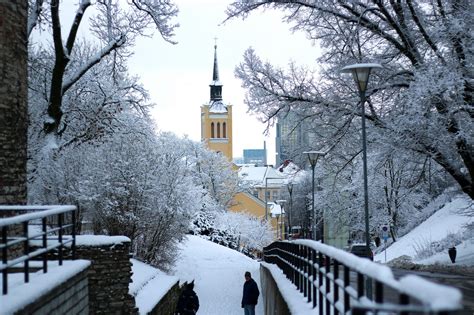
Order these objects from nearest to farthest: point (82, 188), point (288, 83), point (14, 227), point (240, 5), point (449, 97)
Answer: point (14, 227)
point (449, 97)
point (240, 5)
point (288, 83)
point (82, 188)

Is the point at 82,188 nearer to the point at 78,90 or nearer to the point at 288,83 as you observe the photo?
the point at 78,90

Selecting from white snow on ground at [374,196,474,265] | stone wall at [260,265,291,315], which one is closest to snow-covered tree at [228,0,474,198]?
stone wall at [260,265,291,315]

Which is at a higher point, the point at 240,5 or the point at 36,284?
the point at 240,5

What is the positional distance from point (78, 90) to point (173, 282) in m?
8.96

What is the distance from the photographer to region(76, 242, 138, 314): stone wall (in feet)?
52.3

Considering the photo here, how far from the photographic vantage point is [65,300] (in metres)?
9.40

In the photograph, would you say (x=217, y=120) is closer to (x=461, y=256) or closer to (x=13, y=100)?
(x=461, y=256)

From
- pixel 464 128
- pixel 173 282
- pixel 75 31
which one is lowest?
pixel 173 282

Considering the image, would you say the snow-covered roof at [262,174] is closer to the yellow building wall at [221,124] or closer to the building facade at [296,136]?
the yellow building wall at [221,124]

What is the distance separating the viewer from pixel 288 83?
23.0 metres

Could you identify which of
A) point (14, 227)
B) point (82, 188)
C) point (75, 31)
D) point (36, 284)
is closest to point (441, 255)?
point (82, 188)

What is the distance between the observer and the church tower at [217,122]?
125m

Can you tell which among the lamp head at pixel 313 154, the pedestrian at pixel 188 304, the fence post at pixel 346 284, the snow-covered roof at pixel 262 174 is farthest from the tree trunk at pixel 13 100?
the snow-covered roof at pixel 262 174

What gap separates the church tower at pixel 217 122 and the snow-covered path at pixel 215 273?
Answer: 80.7m
